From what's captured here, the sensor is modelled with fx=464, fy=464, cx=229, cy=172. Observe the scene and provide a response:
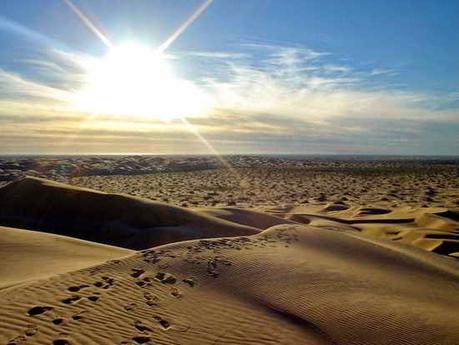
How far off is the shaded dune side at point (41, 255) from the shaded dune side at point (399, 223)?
7.38 m

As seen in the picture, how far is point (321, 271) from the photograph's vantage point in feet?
26.2

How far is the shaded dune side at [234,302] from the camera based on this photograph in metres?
5.31

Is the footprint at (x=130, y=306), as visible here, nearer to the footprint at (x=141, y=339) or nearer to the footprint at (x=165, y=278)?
the footprint at (x=141, y=339)

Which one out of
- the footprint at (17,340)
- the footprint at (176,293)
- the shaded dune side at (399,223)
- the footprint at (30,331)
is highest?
the footprint at (30,331)

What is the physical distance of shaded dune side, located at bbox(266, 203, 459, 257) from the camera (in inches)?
520

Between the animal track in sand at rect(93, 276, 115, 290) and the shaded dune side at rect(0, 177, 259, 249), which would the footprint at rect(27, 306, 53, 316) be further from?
the shaded dune side at rect(0, 177, 259, 249)

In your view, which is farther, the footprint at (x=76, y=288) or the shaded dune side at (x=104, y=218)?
the shaded dune side at (x=104, y=218)

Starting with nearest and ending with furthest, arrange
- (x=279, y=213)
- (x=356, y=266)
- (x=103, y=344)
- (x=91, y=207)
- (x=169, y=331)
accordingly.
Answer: (x=103, y=344) → (x=169, y=331) → (x=356, y=266) → (x=91, y=207) → (x=279, y=213)

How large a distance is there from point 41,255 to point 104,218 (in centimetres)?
479

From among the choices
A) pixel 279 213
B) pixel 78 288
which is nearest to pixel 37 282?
pixel 78 288

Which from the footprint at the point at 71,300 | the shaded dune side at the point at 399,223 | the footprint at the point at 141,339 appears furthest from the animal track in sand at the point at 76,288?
the shaded dune side at the point at 399,223

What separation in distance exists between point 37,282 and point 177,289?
6.48 feet

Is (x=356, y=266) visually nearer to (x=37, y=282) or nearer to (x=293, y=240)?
(x=293, y=240)

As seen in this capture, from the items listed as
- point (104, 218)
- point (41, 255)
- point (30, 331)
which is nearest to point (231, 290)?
point (30, 331)
